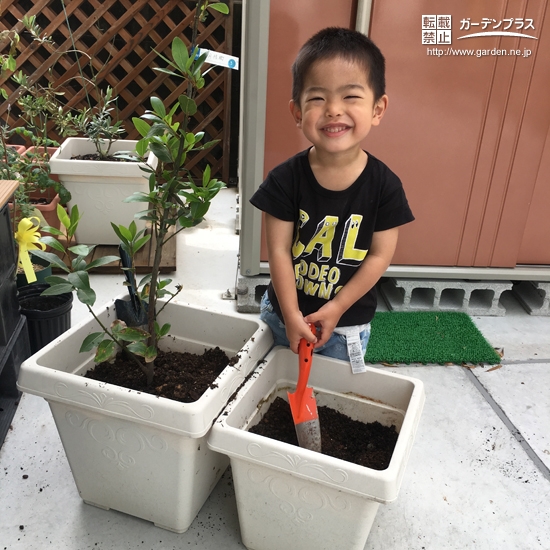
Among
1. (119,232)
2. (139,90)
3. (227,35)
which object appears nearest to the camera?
(119,232)

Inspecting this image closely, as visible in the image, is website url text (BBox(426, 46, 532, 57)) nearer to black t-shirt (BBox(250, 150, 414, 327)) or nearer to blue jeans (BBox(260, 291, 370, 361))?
black t-shirt (BBox(250, 150, 414, 327))

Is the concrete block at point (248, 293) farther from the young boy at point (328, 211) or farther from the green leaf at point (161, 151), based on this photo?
the green leaf at point (161, 151)

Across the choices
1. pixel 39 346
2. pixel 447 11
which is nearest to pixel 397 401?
pixel 39 346

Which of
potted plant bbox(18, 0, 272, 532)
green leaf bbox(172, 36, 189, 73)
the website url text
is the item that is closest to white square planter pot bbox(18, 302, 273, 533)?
potted plant bbox(18, 0, 272, 532)

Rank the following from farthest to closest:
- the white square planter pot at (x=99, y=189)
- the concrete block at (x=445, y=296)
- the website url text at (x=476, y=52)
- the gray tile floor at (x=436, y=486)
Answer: the white square planter pot at (x=99, y=189)
the concrete block at (x=445, y=296)
the website url text at (x=476, y=52)
the gray tile floor at (x=436, y=486)

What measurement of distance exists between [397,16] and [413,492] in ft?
4.21

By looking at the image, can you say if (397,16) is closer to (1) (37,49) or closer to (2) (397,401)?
(2) (397,401)

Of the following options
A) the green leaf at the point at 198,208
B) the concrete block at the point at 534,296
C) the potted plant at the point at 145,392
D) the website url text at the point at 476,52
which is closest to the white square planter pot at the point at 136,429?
the potted plant at the point at 145,392

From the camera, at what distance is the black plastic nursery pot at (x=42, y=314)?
57.3 inches

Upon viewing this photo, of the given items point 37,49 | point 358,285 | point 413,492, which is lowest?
point 413,492

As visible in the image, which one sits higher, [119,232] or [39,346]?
[119,232]

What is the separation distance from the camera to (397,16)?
1.52 metres

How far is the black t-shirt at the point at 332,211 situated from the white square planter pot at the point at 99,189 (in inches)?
46.2

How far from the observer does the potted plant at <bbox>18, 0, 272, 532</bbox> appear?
0.85 m
